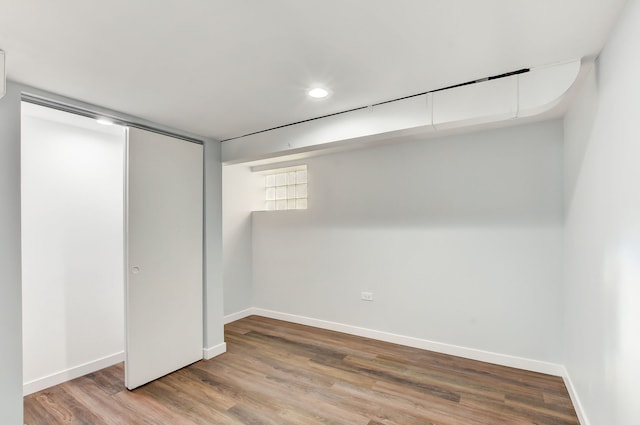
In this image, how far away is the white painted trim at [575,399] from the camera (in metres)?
2.10

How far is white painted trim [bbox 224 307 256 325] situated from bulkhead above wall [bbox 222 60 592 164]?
2.49 m

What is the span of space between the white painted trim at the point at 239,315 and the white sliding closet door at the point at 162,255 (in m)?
1.18

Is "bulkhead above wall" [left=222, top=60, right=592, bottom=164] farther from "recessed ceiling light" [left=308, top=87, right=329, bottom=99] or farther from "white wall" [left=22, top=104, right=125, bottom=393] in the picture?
"white wall" [left=22, top=104, right=125, bottom=393]

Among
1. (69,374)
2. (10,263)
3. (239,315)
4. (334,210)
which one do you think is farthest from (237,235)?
(10,263)

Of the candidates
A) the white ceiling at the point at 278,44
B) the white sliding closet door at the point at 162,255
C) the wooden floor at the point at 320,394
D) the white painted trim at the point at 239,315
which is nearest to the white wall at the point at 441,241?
the wooden floor at the point at 320,394

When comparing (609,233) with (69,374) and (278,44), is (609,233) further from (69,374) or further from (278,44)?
(69,374)

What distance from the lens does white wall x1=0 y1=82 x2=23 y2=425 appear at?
1.96m

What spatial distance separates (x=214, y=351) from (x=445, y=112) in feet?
10.4

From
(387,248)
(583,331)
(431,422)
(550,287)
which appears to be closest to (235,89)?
(387,248)

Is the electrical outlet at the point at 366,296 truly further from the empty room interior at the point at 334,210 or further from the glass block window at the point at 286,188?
the glass block window at the point at 286,188

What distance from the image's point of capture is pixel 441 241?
11.1 feet

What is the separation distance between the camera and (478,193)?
3.20 m

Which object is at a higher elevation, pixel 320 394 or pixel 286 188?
pixel 286 188

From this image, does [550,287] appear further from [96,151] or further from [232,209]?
[96,151]
